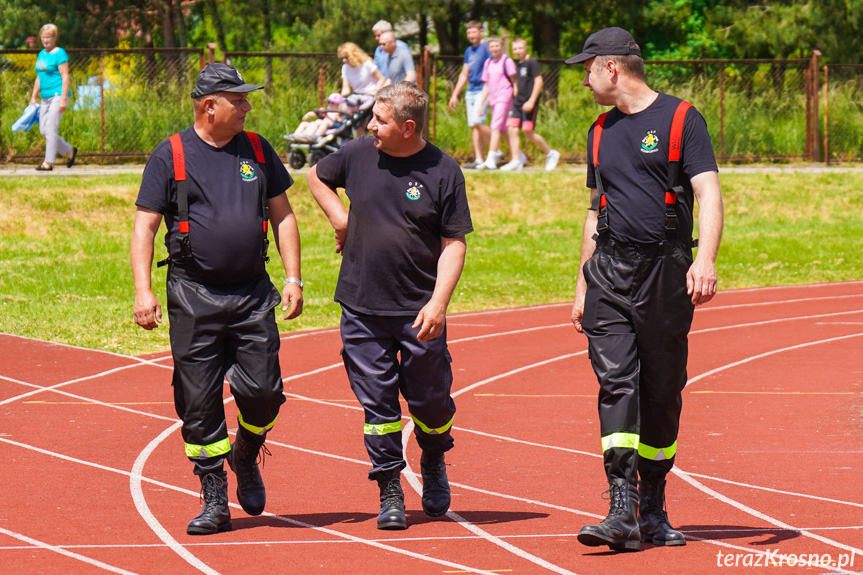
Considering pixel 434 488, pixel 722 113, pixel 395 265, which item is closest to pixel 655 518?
pixel 434 488

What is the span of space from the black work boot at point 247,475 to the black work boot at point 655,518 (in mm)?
1836

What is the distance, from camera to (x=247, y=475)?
630 cm

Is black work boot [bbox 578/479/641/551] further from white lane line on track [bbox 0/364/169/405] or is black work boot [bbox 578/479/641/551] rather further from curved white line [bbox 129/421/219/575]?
A: white lane line on track [bbox 0/364/169/405]

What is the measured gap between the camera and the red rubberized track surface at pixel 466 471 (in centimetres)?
559

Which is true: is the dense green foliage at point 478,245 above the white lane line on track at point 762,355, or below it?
above

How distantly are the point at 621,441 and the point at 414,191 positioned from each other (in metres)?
1.50

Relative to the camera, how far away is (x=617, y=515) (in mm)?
5516

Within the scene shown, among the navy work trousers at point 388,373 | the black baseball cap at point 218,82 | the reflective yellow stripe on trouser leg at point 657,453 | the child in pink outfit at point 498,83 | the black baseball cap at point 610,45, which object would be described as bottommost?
the reflective yellow stripe on trouser leg at point 657,453

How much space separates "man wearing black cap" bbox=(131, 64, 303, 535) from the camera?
5.96 meters

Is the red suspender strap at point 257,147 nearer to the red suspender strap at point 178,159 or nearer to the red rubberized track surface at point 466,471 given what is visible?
the red suspender strap at point 178,159

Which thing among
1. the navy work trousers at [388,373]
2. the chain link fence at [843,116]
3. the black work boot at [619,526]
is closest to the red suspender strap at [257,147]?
the navy work trousers at [388,373]

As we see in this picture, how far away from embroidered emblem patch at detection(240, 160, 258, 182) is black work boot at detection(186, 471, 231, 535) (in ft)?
4.59

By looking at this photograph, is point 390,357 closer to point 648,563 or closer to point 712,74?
point 648,563

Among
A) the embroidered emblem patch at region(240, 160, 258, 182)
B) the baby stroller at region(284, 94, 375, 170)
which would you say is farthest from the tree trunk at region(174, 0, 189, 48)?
the embroidered emblem patch at region(240, 160, 258, 182)
